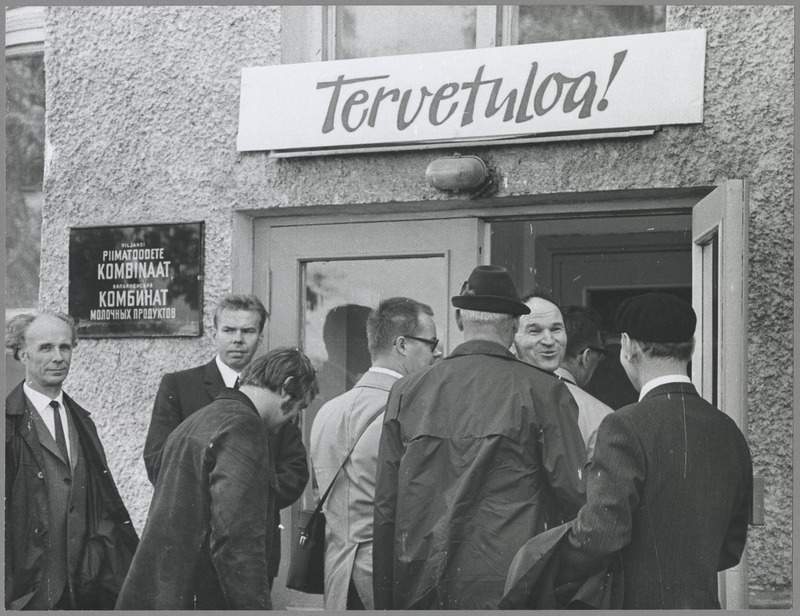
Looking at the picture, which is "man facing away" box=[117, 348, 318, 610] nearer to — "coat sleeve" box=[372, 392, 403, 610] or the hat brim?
"coat sleeve" box=[372, 392, 403, 610]

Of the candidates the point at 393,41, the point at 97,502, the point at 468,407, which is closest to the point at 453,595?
the point at 468,407

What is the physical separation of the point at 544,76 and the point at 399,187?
873mm

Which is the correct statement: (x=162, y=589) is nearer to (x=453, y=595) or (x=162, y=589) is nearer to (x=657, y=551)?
(x=453, y=595)

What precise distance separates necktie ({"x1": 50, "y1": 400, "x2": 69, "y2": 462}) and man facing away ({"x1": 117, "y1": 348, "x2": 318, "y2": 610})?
3.49 ft

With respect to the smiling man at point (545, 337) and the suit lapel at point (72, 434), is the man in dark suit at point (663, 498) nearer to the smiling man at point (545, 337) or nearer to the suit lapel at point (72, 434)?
the smiling man at point (545, 337)

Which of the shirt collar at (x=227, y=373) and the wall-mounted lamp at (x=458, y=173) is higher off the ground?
the wall-mounted lamp at (x=458, y=173)

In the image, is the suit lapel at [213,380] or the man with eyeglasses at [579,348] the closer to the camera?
the man with eyeglasses at [579,348]

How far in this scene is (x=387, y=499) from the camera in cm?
365

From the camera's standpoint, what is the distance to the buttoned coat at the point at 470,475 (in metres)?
3.44

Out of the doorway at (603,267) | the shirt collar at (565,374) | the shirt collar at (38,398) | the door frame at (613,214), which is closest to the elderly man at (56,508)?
the shirt collar at (38,398)

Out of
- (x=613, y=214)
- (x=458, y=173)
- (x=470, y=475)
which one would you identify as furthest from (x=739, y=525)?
(x=458, y=173)

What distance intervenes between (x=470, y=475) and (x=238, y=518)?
29.8 inches

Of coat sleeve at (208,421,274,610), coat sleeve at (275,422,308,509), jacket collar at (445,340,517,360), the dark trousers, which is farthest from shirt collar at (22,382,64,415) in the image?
jacket collar at (445,340,517,360)

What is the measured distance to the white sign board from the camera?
15.5ft
